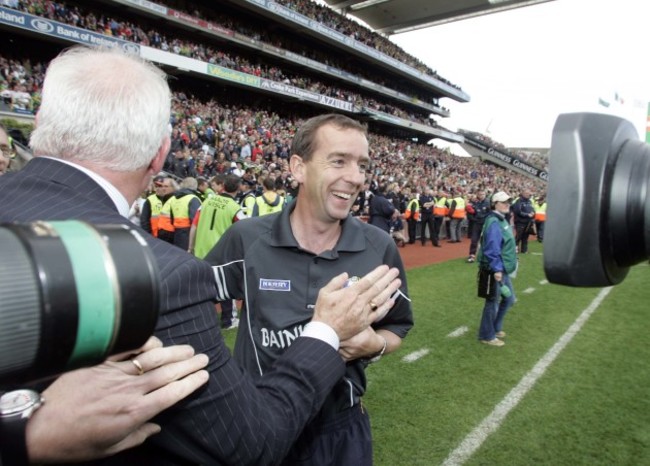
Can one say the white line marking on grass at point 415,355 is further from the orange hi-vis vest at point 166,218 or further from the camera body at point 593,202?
the camera body at point 593,202

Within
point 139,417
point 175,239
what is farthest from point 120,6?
point 139,417

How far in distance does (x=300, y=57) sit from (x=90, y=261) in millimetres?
33881

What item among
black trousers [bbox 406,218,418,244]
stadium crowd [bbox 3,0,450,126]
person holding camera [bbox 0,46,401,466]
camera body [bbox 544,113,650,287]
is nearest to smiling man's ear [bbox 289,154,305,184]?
person holding camera [bbox 0,46,401,466]

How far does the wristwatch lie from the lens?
77cm

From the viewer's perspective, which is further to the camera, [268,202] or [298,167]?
[268,202]

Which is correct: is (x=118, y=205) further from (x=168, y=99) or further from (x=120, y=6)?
(x=120, y=6)

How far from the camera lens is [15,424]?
0.78m

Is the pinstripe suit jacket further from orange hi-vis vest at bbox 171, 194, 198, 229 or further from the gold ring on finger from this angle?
orange hi-vis vest at bbox 171, 194, 198, 229

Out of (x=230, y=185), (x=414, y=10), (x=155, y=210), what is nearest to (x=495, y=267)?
(x=230, y=185)

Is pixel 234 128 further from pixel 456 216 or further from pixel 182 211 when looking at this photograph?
pixel 182 211

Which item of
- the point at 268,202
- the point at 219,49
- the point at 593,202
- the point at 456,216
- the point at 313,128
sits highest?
the point at 219,49

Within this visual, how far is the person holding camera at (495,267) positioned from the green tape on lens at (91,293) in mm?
5462

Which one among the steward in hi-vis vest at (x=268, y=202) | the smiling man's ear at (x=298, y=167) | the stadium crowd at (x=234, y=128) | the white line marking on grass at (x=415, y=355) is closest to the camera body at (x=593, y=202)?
the smiling man's ear at (x=298, y=167)

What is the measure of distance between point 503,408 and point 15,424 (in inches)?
162
